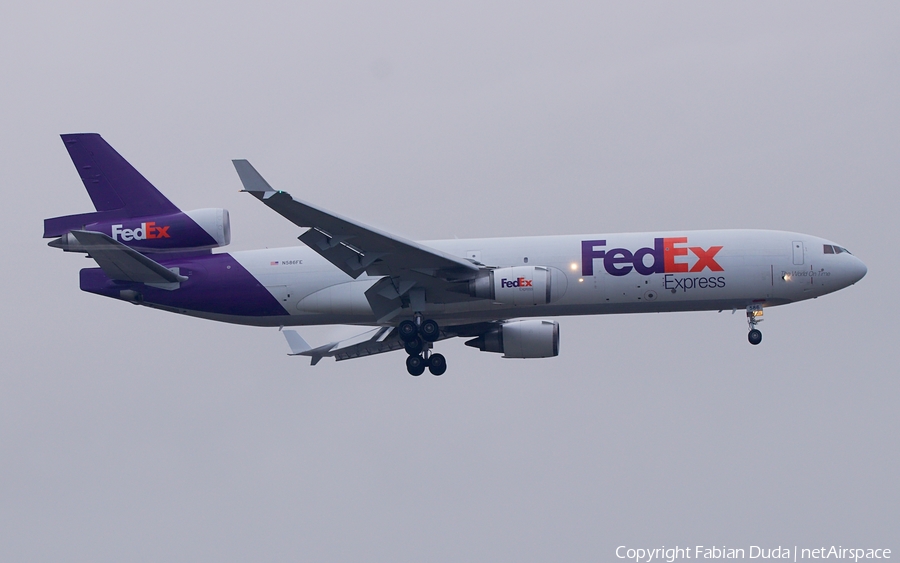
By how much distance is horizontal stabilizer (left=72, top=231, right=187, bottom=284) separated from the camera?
44.3 meters

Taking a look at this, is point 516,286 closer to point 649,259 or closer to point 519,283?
point 519,283

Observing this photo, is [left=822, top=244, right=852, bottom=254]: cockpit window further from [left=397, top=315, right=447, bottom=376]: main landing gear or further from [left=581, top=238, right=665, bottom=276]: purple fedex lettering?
[left=397, top=315, right=447, bottom=376]: main landing gear

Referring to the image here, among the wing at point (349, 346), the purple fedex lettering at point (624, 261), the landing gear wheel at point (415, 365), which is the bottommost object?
the landing gear wheel at point (415, 365)

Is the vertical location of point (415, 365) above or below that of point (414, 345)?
below

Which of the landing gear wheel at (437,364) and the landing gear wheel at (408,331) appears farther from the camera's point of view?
the landing gear wheel at (437,364)

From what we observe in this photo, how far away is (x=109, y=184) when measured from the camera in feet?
156

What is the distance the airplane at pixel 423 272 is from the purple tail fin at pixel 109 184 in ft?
0.14

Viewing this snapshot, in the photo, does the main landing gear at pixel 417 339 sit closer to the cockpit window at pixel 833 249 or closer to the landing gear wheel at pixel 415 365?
the landing gear wheel at pixel 415 365

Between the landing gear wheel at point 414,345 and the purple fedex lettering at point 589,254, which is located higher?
the purple fedex lettering at point 589,254

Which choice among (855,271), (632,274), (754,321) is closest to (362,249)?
(632,274)

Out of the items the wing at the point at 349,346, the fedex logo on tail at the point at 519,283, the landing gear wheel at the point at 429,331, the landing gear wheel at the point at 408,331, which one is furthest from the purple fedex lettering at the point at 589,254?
the wing at the point at 349,346

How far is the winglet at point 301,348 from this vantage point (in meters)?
50.4

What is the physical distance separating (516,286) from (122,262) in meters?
14.2

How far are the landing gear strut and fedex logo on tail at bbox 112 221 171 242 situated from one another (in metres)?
21.6
